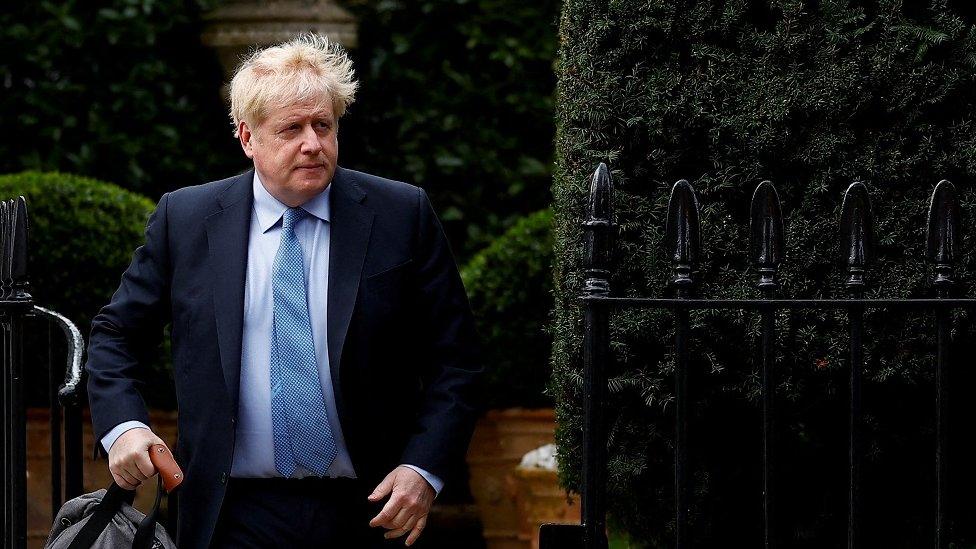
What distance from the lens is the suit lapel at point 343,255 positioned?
9.29ft

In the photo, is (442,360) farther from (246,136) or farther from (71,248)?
(71,248)

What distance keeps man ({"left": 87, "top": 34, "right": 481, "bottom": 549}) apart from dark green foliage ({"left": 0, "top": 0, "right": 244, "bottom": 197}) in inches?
162

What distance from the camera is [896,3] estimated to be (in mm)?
3043

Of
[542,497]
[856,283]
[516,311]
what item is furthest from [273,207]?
[516,311]

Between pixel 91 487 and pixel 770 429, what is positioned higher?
pixel 770 429

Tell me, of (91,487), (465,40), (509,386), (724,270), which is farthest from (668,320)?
(465,40)

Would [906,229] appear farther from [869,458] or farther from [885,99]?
[869,458]

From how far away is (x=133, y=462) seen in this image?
2.75 metres

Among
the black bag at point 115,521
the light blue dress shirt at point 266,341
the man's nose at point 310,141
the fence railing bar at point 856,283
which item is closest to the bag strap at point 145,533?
A: the black bag at point 115,521

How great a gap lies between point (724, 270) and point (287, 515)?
3.77 ft

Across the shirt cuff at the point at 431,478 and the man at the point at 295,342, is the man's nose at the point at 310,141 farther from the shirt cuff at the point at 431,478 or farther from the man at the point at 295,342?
the shirt cuff at the point at 431,478

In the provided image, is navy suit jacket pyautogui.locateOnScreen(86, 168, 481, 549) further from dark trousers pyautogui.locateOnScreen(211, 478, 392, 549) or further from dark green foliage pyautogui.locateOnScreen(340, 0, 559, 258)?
dark green foliage pyautogui.locateOnScreen(340, 0, 559, 258)

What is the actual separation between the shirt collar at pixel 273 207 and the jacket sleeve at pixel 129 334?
0.23 m

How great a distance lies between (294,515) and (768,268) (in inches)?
43.7
